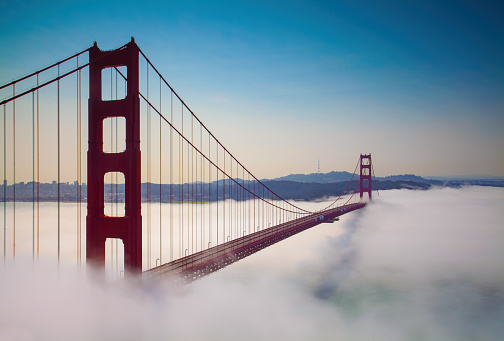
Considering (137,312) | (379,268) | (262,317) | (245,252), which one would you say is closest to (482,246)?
(379,268)

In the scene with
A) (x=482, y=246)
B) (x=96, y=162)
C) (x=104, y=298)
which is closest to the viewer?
(x=104, y=298)

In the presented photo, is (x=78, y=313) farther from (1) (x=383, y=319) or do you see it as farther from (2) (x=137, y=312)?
(1) (x=383, y=319)

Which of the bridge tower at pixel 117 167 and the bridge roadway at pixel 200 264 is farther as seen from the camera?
the bridge roadway at pixel 200 264

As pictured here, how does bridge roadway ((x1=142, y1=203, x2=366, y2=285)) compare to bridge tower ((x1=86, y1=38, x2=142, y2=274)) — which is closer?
bridge tower ((x1=86, y1=38, x2=142, y2=274))

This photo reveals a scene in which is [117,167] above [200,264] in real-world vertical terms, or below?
above

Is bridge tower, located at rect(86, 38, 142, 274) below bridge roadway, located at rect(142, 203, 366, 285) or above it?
above

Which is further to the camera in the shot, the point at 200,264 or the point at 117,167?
the point at 200,264

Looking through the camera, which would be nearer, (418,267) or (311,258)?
(418,267)

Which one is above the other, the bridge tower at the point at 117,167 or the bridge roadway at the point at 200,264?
the bridge tower at the point at 117,167
